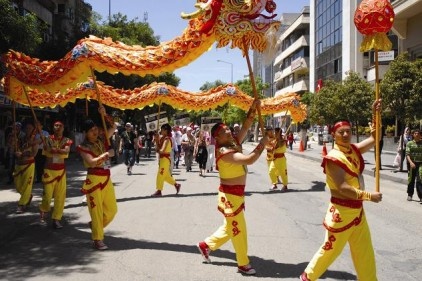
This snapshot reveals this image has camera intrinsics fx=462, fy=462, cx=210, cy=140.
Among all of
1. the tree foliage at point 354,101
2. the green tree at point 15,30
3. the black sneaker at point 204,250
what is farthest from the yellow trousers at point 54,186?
the tree foliage at point 354,101

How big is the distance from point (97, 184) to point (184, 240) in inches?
63.3

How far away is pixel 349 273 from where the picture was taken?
220 inches

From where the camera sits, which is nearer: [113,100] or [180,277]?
[180,277]

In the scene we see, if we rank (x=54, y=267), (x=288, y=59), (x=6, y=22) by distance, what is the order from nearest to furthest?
(x=54, y=267) < (x=6, y=22) < (x=288, y=59)

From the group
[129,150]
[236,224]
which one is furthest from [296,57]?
[236,224]

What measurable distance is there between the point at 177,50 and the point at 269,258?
346 cm

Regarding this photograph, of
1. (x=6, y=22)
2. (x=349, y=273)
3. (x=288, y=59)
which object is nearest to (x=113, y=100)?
(x=6, y=22)

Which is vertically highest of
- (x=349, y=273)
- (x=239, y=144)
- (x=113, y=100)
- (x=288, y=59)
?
(x=288, y=59)

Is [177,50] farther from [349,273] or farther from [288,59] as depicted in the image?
[288,59]

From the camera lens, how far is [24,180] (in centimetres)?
941

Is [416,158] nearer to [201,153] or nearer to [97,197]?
[97,197]

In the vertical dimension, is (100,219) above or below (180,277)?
above

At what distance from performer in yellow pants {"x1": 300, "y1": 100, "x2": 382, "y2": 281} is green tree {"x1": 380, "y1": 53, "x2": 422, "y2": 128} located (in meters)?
15.1

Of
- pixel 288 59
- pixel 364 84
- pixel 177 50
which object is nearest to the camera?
pixel 177 50
